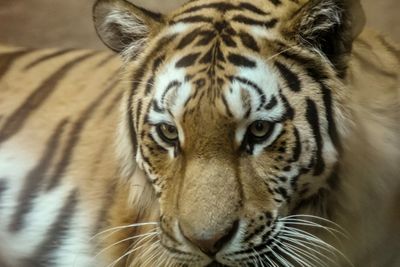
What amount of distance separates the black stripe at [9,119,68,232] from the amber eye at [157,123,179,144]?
0.31 m

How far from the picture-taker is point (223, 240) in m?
0.96

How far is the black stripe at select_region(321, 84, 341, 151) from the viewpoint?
3.30ft

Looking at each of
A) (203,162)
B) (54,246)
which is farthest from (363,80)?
(54,246)

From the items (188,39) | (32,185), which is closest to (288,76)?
Answer: (188,39)

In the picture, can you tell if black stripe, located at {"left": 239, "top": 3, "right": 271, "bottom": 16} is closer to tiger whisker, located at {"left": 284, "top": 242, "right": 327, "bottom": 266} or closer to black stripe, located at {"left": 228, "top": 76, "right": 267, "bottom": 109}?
black stripe, located at {"left": 228, "top": 76, "right": 267, "bottom": 109}

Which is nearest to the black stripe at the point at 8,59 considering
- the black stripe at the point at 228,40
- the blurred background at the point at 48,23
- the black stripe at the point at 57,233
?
the blurred background at the point at 48,23

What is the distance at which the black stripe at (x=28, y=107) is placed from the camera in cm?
131

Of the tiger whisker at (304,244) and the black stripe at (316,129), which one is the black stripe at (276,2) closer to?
the black stripe at (316,129)

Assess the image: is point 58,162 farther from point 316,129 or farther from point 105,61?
point 316,129

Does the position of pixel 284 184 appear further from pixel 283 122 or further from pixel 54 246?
pixel 54 246

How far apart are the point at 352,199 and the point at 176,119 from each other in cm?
25

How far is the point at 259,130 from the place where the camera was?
38.4 inches

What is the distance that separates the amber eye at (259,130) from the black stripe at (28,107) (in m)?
0.46

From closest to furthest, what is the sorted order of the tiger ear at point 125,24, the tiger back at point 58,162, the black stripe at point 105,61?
the tiger ear at point 125,24 < the tiger back at point 58,162 < the black stripe at point 105,61
